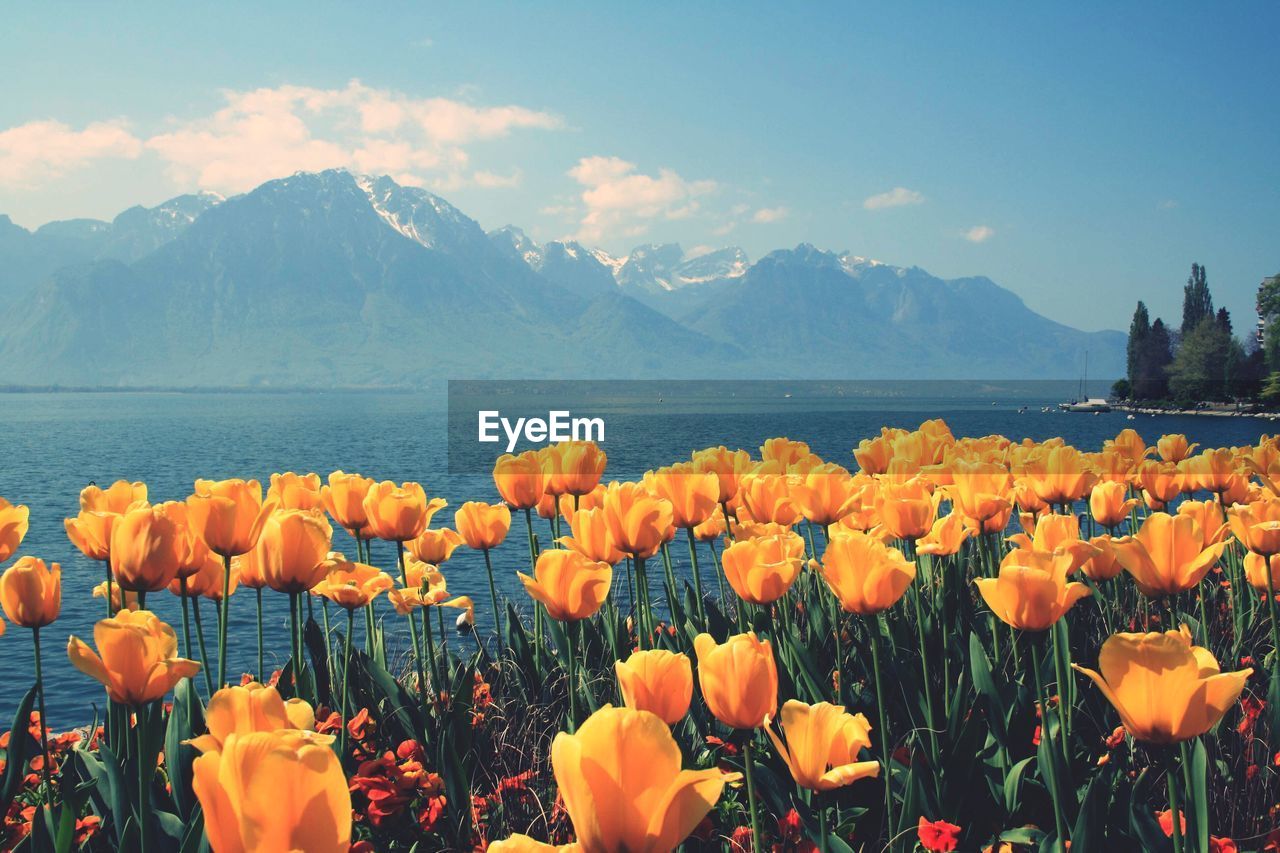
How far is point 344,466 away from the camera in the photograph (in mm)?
65250

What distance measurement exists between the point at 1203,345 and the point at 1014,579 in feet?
361

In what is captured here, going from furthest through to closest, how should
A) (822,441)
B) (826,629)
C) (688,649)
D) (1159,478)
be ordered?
(822,441)
(1159,478)
(826,629)
(688,649)

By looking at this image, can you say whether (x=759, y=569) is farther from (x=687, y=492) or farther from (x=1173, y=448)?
(x=1173, y=448)

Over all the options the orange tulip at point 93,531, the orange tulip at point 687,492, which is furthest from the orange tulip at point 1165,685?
the orange tulip at point 93,531

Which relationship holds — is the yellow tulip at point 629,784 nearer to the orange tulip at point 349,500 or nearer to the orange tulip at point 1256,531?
the orange tulip at point 1256,531

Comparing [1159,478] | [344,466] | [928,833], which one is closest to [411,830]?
[928,833]

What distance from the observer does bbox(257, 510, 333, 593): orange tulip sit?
3119mm

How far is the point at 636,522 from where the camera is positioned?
357 centimetres

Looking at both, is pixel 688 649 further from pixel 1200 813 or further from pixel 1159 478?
pixel 1159 478

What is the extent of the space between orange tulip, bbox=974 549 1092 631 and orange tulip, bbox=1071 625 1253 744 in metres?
0.63

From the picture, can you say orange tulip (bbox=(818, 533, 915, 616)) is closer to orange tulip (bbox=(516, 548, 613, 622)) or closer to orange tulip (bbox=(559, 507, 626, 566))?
orange tulip (bbox=(516, 548, 613, 622))

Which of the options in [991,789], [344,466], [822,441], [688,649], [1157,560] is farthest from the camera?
[822,441]

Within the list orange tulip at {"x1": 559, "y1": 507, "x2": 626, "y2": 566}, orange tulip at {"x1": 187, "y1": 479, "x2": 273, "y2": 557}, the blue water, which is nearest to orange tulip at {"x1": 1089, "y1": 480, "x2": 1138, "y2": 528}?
orange tulip at {"x1": 559, "y1": 507, "x2": 626, "y2": 566}

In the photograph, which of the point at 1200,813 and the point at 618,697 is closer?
the point at 1200,813
